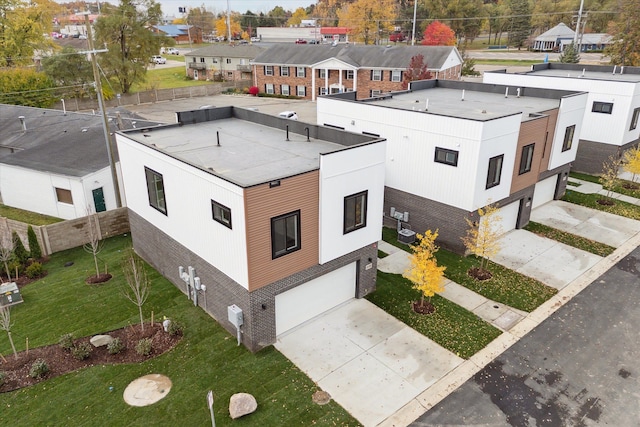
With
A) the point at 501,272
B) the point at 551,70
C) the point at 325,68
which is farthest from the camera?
the point at 325,68

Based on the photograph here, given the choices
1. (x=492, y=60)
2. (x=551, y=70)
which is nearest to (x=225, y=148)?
(x=551, y=70)

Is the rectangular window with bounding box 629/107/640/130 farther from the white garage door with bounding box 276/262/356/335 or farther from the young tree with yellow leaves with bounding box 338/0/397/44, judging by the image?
the young tree with yellow leaves with bounding box 338/0/397/44

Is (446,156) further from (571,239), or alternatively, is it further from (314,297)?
(314,297)

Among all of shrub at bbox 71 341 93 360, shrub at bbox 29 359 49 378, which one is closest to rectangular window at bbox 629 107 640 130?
shrub at bbox 71 341 93 360

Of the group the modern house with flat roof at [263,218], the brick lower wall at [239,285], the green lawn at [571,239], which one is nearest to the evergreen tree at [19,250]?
the brick lower wall at [239,285]

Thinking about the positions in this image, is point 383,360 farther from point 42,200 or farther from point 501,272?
point 42,200

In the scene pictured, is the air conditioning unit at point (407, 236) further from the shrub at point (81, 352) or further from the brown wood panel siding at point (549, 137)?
the shrub at point (81, 352)

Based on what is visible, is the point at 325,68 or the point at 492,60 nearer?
the point at 325,68
